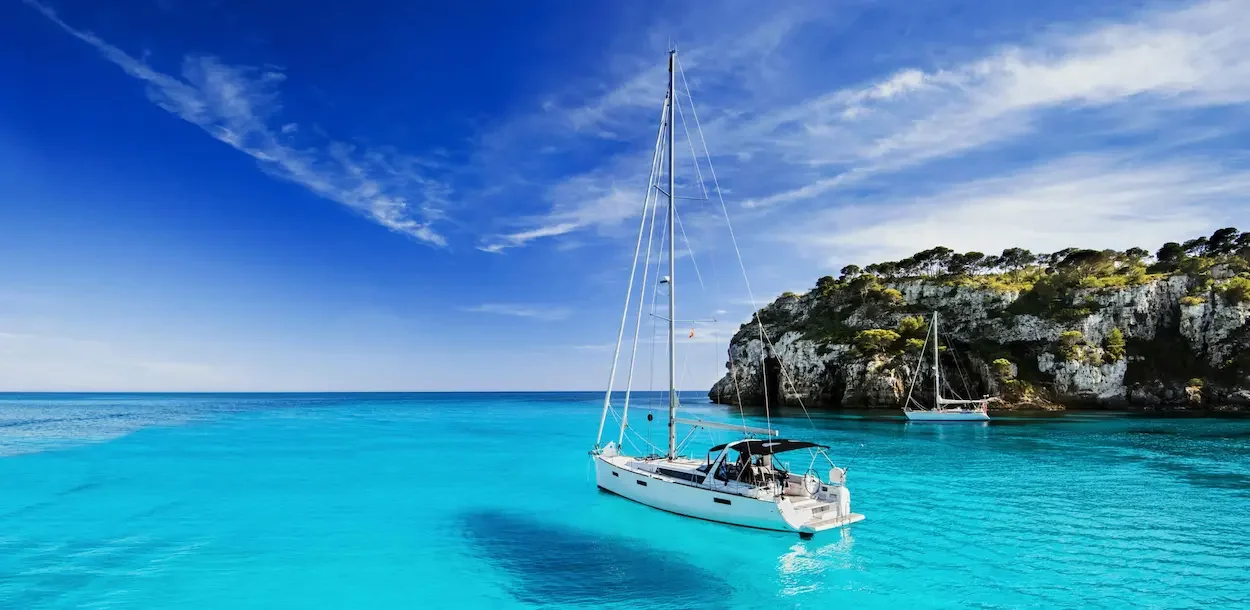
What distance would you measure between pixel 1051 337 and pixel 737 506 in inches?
3252

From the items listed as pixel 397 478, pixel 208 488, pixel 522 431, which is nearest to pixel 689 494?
pixel 397 478

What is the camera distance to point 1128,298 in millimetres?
78125

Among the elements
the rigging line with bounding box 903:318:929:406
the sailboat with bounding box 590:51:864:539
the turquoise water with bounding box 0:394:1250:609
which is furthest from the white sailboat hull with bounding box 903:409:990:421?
the sailboat with bounding box 590:51:864:539

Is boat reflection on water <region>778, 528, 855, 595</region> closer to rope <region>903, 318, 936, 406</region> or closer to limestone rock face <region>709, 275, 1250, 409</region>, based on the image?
limestone rock face <region>709, 275, 1250, 409</region>

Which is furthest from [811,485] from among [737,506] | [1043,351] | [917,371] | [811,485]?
[1043,351]

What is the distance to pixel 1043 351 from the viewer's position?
79.4 m

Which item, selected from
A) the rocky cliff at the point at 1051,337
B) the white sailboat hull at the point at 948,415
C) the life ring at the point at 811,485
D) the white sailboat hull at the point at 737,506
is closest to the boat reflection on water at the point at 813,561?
the white sailboat hull at the point at 737,506

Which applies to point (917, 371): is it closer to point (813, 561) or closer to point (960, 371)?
point (960, 371)

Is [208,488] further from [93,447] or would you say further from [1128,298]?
[1128,298]

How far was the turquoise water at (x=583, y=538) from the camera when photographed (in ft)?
47.4

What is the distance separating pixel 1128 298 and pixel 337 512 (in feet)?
317

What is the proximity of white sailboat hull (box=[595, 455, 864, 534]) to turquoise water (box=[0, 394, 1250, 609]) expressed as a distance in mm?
687

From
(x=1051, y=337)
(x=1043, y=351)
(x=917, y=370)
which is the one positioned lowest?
(x=917, y=370)

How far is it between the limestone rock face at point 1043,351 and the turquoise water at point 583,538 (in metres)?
38.7
